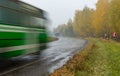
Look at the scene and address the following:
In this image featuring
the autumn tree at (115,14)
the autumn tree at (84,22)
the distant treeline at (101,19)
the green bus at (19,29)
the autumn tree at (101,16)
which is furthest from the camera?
the autumn tree at (84,22)

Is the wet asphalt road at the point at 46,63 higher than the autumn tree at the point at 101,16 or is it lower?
lower

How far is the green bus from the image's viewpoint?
555 inches

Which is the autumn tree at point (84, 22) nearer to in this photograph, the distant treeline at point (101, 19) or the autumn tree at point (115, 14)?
the distant treeline at point (101, 19)

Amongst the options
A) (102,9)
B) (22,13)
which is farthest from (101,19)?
(22,13)

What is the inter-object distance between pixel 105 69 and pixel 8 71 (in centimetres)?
404

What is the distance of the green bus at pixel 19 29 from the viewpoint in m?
14.1

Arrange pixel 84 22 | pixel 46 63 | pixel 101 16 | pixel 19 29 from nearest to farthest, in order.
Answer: pixel 19 29 → pixel 46 63 → pixel 101 16 → pixel 84 22

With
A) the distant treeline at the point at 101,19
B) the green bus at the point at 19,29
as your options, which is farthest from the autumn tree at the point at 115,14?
the green bus at the point at 19,29

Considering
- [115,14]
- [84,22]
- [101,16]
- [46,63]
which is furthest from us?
[84,22]

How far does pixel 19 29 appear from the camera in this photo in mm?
15758

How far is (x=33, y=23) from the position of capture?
18406 millimetres

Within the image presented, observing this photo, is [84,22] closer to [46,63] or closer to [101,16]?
[101,16]

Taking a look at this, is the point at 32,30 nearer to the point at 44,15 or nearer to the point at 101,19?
the point at 44,15

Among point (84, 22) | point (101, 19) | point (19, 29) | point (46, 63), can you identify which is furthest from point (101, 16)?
point (19, 29)
